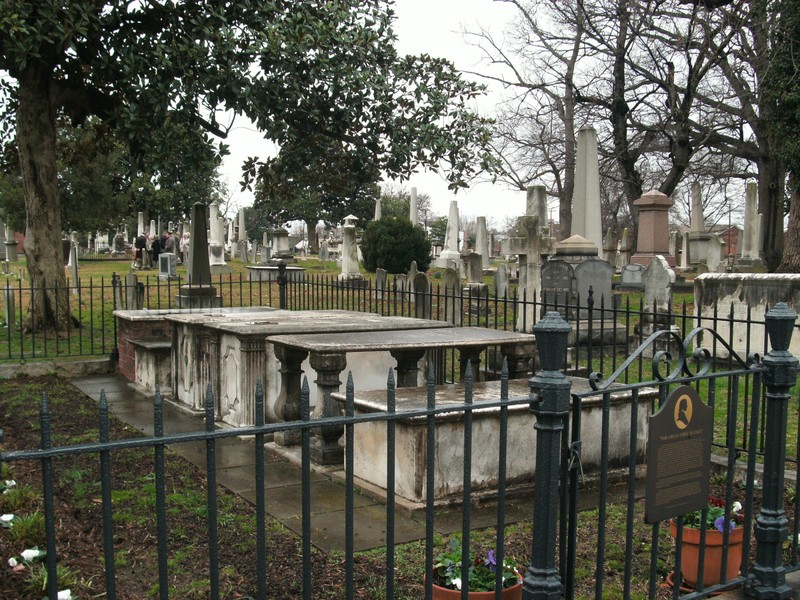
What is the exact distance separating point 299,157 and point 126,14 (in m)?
3.37

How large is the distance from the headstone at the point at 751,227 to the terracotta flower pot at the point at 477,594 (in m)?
27.7

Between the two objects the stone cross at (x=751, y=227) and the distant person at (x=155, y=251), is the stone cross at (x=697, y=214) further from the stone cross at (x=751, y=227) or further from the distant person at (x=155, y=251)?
the distant person at (x=155, y=251)

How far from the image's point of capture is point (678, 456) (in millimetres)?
3256

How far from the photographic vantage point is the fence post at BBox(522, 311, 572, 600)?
283 cm

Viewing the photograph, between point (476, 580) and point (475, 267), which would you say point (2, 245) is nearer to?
point (475, 267)

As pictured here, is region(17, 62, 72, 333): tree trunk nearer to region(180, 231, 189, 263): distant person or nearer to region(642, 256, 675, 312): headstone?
region(642, 256, 675, 312): headstone

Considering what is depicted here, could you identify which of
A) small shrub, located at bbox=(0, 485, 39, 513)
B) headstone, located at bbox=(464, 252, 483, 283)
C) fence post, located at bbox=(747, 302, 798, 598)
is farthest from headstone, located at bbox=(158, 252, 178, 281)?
fence post, located at bbox=(747, 302, 798, 598)

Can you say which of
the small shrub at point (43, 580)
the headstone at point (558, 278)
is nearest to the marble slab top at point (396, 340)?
the small shrub at point (43, 580)

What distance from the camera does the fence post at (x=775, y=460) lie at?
3.75 metres

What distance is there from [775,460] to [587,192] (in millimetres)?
12937

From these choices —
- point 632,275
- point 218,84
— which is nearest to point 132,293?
point 218,84

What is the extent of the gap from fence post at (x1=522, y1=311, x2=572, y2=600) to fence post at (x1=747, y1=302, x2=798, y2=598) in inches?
59.2

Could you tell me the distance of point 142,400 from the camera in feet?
30.0

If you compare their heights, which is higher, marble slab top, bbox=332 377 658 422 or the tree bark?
the tree bark
